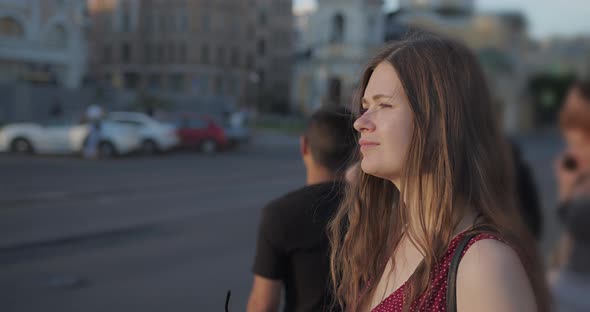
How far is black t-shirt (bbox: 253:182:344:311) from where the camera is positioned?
2.54 m

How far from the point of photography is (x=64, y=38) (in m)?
41.7

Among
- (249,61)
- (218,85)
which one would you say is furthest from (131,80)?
(249,61)

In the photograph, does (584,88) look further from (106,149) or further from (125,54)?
(125,54)

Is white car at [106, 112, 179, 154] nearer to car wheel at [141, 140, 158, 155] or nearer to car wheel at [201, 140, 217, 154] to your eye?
car wheel at [141, 140, 158, 155]

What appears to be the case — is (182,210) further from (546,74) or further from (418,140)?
(418,140)

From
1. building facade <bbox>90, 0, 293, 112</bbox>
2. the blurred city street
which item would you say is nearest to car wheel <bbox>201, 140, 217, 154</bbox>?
the blurred city street

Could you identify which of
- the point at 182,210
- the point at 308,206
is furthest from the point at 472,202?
the point at 182,210

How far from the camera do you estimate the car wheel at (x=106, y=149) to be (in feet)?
68.3

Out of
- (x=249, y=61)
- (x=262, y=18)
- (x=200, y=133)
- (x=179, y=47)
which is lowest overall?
(x=200, y=133)

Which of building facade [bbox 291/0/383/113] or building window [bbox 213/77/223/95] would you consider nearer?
building facade [bbox 291/0/383/113]

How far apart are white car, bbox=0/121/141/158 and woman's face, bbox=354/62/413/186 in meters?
20.1

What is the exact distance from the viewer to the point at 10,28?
3841cm

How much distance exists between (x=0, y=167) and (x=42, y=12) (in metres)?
25.6

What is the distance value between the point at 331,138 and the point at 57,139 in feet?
64.4
